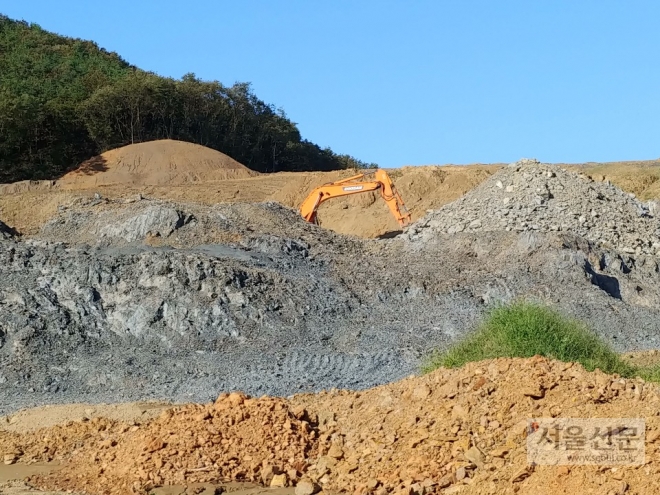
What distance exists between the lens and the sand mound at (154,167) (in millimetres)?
32438

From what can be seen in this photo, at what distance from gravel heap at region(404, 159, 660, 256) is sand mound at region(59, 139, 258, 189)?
45.0 feet

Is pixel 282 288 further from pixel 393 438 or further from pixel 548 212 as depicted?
pixel 393 438

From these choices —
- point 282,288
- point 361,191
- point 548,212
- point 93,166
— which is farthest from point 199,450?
point 93,166

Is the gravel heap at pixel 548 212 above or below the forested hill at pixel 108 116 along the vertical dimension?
below

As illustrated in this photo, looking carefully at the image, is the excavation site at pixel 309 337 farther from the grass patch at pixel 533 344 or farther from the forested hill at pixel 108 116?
the forested hill at pixel 108 116

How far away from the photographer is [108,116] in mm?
37438

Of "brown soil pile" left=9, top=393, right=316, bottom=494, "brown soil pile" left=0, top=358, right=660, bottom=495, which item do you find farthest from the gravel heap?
"brown soil pile" left=9, top=393, right=316, bottom=494

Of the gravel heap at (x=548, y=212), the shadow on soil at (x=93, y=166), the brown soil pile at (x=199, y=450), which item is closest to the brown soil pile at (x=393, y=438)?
the brown soil pile at (x=199, y=450)

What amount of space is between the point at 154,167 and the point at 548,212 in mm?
16796

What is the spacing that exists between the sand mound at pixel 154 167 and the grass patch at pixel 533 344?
23288 mm

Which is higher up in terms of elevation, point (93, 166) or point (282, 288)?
point (93, 166)

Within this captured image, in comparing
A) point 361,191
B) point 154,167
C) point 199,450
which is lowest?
point 199,450

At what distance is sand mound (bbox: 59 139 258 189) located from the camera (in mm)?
32438

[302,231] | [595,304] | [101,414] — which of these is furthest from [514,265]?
[101,414]
